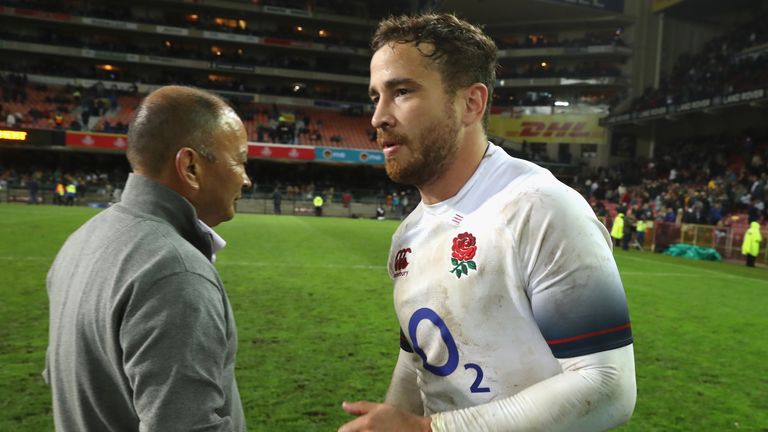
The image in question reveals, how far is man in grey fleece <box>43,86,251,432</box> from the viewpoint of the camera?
1.35 metres

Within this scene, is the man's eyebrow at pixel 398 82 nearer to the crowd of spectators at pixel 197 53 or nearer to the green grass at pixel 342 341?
the green grass at pixel 342 341

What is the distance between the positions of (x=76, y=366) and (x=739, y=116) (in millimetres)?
39396

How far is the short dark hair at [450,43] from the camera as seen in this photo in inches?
66.1

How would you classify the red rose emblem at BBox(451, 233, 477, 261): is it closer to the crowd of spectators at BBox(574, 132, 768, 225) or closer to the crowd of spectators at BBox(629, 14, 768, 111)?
the crowd of spectators at BBox(574, 132, 768, 225)

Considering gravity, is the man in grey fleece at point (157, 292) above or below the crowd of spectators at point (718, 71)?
below

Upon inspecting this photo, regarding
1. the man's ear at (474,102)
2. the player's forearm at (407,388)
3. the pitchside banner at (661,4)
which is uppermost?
the pitchside banner at (661,4)

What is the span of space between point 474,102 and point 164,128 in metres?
1.04

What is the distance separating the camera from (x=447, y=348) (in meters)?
1.71

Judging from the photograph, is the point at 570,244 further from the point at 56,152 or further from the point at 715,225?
the point at 56,152

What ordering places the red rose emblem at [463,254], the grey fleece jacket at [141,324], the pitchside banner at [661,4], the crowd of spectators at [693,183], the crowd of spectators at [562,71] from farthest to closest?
the crowd of spectators at [562,71] → the pitchside banner at [661,4] → the crowd of spectators at [693,183] → the red rose emblem at [463,254] → the grey fleece jacket at [141,324]

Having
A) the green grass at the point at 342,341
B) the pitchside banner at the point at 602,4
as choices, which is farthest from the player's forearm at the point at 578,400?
the pitchside banner at the point at 602,4

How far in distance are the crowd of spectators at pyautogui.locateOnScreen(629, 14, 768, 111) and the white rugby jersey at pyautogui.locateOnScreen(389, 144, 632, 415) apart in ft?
105

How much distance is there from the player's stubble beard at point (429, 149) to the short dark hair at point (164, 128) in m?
0.63

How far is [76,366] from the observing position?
1.56 meters
